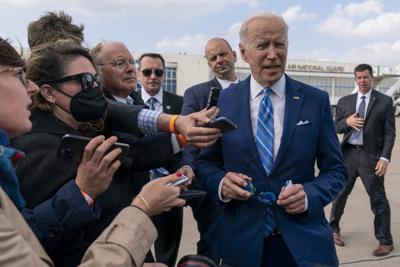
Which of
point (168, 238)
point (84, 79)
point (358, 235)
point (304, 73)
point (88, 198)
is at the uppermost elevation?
point (304, 73)

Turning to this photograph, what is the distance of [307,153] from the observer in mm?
2145

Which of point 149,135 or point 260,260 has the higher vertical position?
point 149,135

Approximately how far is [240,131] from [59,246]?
1105 millimetres

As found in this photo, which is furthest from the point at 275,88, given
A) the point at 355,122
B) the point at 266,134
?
the point at 355,122

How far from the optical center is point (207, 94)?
3.78 meters

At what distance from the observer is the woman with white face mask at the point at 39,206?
3.46 feet

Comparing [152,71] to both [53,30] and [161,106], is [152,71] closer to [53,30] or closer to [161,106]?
[161,106]

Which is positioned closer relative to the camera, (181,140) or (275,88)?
(181,140)

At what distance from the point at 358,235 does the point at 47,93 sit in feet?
15.1

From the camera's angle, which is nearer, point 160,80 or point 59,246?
point 59,246

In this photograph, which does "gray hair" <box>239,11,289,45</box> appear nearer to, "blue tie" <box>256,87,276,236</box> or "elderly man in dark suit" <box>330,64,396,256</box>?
"blue tie" <box>256,87,276,236</box>

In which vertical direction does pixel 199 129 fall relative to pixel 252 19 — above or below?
below

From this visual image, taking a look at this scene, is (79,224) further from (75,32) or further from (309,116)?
(75,32)

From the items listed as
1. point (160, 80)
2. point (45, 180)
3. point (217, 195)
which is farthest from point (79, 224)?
point (160, 80)
